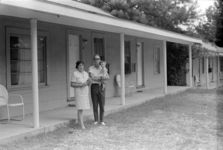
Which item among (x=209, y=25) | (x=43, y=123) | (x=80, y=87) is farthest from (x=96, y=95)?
(x=209, y=25)

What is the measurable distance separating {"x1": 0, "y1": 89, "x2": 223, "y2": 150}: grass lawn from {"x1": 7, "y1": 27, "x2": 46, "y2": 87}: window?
74.0 inches

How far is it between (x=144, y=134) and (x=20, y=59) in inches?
146

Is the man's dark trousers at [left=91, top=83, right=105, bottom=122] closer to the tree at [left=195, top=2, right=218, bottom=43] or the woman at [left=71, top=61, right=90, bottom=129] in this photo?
the woman at [left=71, top=61, right=90, bottom=129]

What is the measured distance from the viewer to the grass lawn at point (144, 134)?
654cm

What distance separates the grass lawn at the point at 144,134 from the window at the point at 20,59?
188 cm

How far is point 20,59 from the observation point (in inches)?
361

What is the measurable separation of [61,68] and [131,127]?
3373mm

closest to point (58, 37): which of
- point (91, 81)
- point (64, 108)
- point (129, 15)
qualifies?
point (64, 108)

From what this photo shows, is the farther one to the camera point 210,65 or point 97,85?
point 210,65

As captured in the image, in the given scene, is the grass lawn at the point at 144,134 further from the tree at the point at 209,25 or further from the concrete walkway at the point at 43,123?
the tree at the point at 209,25

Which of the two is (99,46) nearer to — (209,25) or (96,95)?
(96,95)

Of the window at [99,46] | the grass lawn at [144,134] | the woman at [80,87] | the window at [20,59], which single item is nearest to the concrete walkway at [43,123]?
the grass lawn at [144,134]

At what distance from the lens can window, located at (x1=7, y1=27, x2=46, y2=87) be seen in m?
8.77

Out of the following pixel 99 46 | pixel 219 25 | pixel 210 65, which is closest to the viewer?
pixel 99 46
